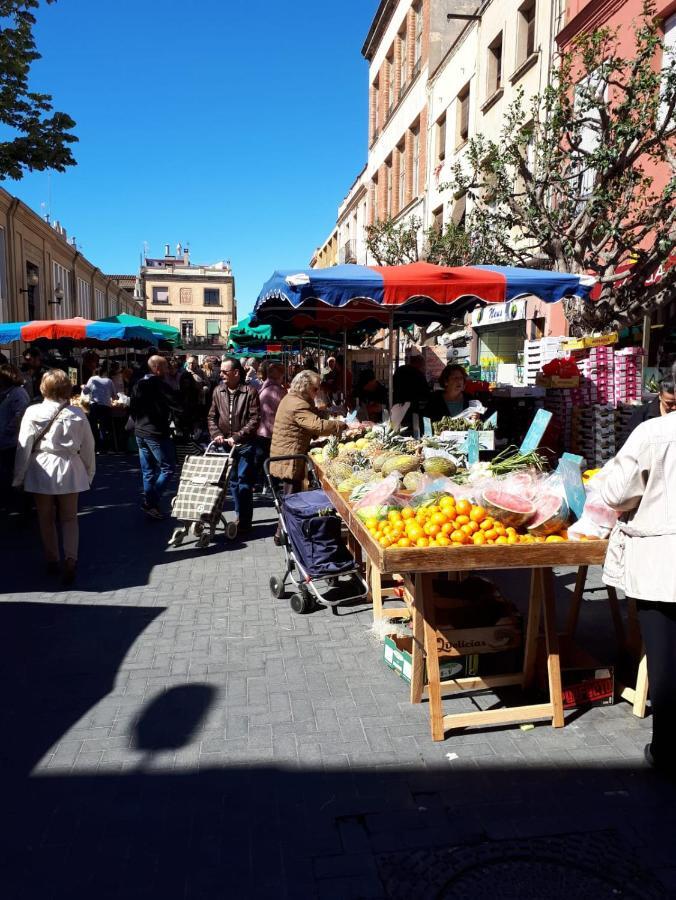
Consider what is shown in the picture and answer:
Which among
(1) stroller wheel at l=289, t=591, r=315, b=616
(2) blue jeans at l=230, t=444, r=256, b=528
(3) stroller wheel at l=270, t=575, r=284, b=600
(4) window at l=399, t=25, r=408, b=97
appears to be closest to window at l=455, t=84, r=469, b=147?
(4) window at l=399, t=25, r=408, b=97

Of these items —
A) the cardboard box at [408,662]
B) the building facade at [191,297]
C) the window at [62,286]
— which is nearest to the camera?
the cardboard box at [408,662]

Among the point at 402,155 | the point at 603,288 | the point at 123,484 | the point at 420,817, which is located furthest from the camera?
the point at 402,155

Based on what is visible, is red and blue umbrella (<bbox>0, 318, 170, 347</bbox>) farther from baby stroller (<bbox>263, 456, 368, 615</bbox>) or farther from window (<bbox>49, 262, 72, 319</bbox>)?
window (<bbox>49, 262, 72, 319</bbox>)

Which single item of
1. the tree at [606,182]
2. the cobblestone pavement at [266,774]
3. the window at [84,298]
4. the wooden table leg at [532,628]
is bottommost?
the cobblestone pavement at [266,774]

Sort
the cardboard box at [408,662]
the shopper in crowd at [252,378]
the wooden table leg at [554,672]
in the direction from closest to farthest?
the wooden table leg at [554,672] < the cardboard box at [408,662] < the shopper in crowd at [252,378]

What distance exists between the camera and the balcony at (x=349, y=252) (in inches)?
1404

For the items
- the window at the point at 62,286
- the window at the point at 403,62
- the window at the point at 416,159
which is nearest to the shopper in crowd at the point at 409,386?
the window at the point at 416,159

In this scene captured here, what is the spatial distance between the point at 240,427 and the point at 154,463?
1421 mm

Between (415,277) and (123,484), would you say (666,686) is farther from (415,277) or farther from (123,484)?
(123,484)

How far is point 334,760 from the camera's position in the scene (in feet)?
10.2

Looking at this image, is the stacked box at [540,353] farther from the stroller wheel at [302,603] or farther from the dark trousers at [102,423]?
the dark trousers at [102,423]

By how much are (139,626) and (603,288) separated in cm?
787

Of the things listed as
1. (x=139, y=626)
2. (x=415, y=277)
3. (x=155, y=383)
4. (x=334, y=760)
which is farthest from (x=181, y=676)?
(x=155, y=383)

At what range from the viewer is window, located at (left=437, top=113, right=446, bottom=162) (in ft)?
72.7
